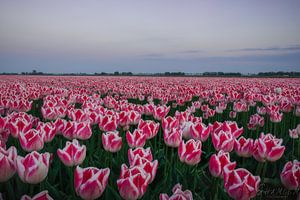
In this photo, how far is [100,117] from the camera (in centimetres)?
377

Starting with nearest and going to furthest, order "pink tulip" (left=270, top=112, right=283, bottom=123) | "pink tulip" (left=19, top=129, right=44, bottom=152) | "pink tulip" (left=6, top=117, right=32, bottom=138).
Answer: "pink tulip" (left=19, top=129, right=44, bottom=152) → "pink tulip" (left=6, top=117, right=32, bottom=138) → "pink tulip" (left=270, top=112, right=283, bottom=123)

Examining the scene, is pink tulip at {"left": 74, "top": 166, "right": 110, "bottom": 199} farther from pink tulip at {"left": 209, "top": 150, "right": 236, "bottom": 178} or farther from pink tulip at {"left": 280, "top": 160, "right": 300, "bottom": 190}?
pink tulip at {"left": 280, "top": 160, "right": 300, "bottom": 190}

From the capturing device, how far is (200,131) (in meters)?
3.21

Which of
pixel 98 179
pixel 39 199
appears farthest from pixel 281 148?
pixel 39 199

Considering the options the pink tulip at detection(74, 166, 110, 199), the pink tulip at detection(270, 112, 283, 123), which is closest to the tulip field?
the pink tulip at detection(74, 166, 110, 199)

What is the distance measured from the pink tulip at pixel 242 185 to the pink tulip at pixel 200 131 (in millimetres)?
1273

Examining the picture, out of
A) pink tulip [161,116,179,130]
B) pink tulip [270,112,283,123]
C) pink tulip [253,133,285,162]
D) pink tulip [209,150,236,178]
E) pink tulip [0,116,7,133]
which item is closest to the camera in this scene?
pink tulip [209,150,236,178]

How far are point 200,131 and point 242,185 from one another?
4.60 ft

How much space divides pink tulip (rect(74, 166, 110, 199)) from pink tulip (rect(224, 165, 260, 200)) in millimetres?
827

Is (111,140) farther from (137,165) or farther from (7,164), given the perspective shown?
(7,164)

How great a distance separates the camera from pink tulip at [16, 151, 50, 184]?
1.95m

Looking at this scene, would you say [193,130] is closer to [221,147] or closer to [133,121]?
[221,147]

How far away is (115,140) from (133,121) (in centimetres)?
129

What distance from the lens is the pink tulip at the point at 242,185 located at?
1823mm
